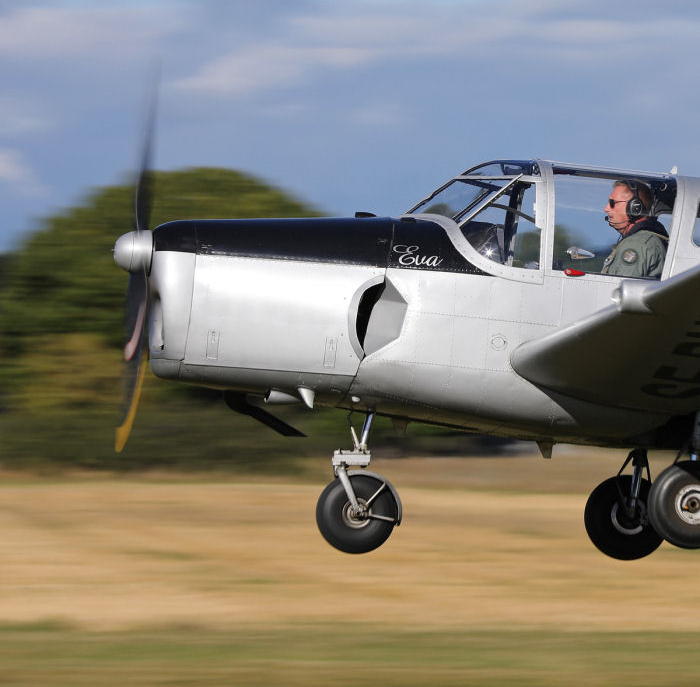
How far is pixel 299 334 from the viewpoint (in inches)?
327

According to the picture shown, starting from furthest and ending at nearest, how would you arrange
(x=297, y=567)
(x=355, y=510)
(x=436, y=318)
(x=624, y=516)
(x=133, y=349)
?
1. (x=297, y=567)
2. (x=624, y=516)
3. (x=133, y=349)
4. (x=355, y=510)
5. (x=436, y=318)

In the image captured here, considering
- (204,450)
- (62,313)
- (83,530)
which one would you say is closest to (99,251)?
(62,313)

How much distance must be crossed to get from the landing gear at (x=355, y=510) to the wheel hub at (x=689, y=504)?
6.85 ft

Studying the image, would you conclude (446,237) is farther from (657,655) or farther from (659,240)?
(657,655)

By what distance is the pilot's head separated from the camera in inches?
343

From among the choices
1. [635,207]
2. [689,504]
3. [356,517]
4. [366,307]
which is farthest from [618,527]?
[366,307]

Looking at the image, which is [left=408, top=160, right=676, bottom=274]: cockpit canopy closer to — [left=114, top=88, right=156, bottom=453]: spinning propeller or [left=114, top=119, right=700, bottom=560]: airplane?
[left=114, top=119, right=700, bottom=560]: airplane

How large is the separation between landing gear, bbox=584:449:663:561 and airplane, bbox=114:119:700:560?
1420 mm

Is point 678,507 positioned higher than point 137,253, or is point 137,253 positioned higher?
point 137,253

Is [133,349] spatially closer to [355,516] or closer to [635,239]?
[355,516]

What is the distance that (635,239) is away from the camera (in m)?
8.64

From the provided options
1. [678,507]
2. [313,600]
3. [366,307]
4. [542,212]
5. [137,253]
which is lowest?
[313,600]

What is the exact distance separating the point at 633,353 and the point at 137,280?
360cm

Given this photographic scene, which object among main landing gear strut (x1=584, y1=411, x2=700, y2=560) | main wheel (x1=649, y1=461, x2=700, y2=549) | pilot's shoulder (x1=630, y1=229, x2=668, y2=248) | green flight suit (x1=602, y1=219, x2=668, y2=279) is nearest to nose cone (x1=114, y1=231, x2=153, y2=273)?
green flight suit (x1=602, y1=219, x2=668, y2=279)
